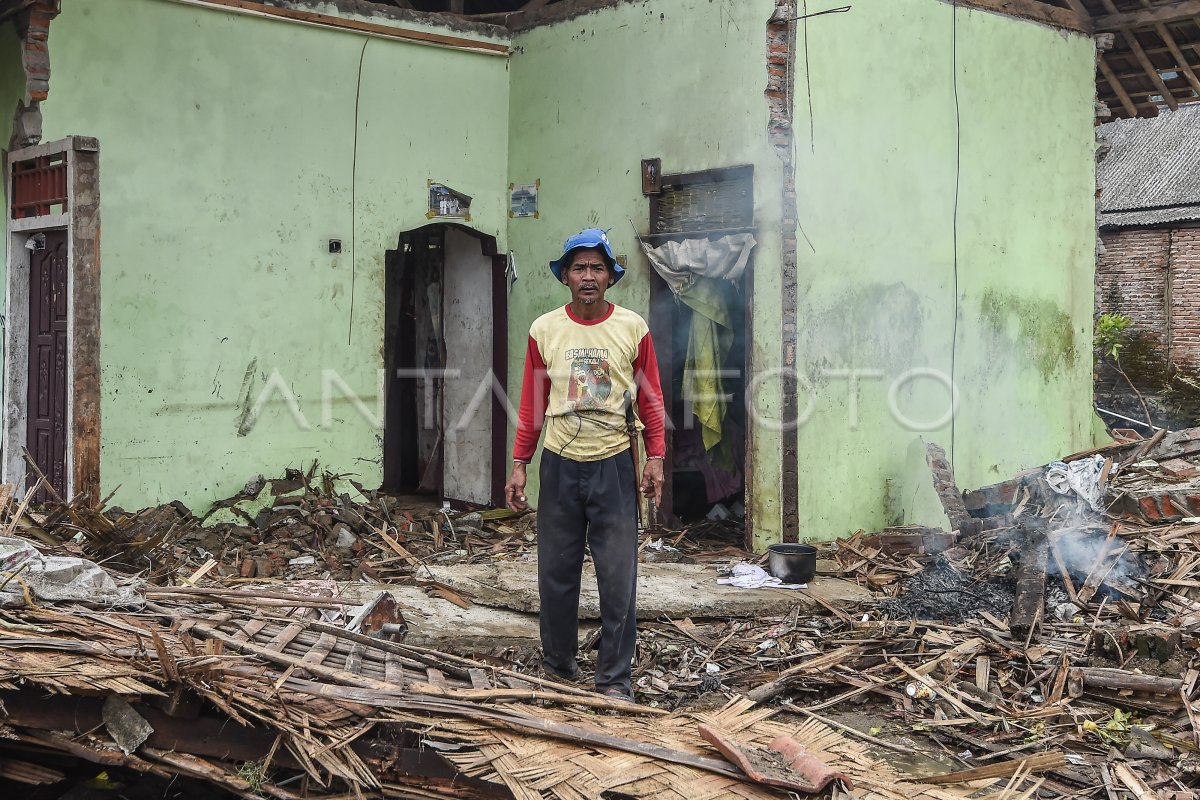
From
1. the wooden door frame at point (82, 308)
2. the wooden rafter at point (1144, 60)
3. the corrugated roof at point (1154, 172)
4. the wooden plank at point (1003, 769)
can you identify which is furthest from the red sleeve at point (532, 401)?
the corrugated roof at point (1154, 172)

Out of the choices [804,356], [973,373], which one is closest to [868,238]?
[804,356]

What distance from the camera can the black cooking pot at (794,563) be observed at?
829 cm

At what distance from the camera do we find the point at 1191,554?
7055 mm

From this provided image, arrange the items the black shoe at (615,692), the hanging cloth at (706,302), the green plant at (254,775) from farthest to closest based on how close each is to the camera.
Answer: the hanging cloth at (706,302)
the black shoe at (615,692)
the green plant at (254,775)

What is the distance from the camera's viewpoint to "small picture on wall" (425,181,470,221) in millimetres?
10773

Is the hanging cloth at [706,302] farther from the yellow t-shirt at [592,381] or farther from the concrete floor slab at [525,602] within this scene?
the yellow t-shirt at [592,381]

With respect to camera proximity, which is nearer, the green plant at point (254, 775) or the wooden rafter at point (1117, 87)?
the green plant at point (254, 775)

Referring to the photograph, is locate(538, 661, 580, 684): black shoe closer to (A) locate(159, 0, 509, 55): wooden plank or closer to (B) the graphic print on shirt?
(B) the graphic print on shirt

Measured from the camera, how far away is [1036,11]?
10828 mm

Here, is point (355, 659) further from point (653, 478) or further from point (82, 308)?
point (82, 308)

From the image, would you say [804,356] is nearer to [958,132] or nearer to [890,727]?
[958,132]

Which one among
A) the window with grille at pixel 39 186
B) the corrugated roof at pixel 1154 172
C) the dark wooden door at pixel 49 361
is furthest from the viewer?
the corrugated roof at pixel 1154 172

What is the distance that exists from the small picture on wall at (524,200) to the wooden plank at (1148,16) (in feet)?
19.2

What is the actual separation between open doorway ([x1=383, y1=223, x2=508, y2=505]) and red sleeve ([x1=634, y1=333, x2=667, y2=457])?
17.9ft
